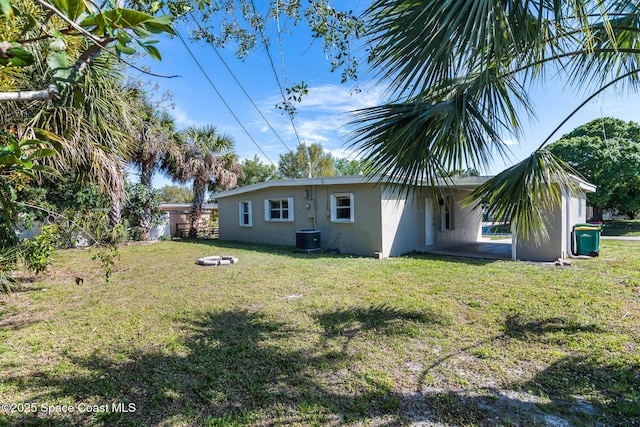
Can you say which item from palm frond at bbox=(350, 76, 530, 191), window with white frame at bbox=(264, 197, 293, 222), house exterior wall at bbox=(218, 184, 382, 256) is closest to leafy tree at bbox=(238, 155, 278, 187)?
house exterior wall at bbox=(218, 184, 382, 256)

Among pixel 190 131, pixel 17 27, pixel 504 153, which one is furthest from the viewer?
pixel 190 131

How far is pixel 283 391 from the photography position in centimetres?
297

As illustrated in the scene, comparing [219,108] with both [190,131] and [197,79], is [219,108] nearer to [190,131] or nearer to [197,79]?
[197,79]

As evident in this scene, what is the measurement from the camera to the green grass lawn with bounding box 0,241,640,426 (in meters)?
2.70

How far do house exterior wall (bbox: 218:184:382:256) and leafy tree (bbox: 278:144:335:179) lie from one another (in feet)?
52.2

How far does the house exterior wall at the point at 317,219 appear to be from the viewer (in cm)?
1074

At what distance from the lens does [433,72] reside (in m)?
2.40

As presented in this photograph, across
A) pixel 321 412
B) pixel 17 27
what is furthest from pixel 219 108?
pixel 321 412

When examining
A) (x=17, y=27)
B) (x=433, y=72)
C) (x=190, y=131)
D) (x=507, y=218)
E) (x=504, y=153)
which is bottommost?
(x=507, y=218)

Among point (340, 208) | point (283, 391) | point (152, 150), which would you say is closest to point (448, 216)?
point (340, 208)

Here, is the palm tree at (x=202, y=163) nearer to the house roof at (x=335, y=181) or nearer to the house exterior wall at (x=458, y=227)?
the house roof at (x=335, y=181)

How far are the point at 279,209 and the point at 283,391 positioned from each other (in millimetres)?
11213

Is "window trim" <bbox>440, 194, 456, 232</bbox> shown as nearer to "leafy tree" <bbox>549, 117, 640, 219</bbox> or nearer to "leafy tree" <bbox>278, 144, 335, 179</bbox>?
"leafy tree" <bbox>549, 117, 640, 219</bbox>

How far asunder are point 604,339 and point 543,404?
78.1 inches
